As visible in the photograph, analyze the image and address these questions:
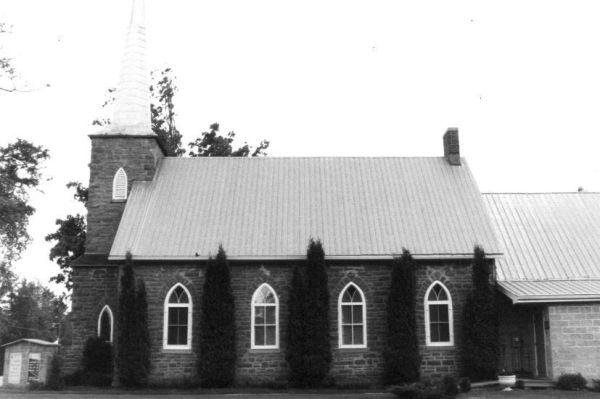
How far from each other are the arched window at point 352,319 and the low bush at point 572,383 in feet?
19.8

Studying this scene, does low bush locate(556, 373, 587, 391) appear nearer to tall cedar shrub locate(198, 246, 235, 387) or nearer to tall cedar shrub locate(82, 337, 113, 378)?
tall cedar shrub locate(198, 246, 235, 387)

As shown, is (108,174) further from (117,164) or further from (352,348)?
(352,348)

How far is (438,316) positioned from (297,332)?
15.4 ft

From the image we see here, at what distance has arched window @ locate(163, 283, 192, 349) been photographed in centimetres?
2384

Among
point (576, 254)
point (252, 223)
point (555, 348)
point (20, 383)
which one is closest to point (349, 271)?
point (252, 223)

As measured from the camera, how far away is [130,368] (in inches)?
906

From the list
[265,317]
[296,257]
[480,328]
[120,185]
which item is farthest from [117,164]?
[480,328]

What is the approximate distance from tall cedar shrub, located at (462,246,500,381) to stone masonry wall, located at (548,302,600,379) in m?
1.77

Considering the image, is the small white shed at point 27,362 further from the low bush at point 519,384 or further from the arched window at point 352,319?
the low bush at point 519,384

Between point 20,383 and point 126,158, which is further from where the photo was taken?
point 126,158

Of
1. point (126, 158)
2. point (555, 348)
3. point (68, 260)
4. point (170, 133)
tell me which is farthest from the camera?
point (170, 133)

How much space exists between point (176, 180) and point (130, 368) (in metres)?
7.44

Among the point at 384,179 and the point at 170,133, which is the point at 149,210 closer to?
the point at 384,179

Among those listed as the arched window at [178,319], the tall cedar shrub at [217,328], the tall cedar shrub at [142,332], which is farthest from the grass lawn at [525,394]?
the tall cedar shrub at [142,332]
